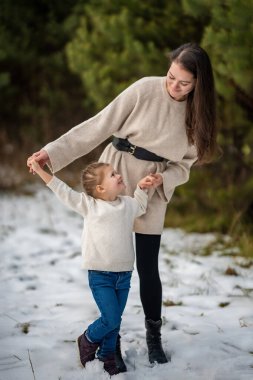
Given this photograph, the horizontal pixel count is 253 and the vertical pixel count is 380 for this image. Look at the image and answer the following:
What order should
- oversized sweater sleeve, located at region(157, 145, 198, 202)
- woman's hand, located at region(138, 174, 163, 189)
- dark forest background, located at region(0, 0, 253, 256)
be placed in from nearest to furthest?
woman's hand, located at region(138, 174, 163, 189), oversized sweater sleeve, located at region(157, 145, 198, 202), dark forest background, located at region(0, 0, 253, 256)

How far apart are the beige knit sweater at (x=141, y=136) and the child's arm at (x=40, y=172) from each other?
0.37 feet

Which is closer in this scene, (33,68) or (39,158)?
(39,158)

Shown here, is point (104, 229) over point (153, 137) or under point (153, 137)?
under

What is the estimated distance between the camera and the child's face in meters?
2.49

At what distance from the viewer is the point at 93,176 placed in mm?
2516

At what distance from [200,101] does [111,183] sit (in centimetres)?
61

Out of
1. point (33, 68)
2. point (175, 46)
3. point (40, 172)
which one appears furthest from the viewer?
point (33, 68)

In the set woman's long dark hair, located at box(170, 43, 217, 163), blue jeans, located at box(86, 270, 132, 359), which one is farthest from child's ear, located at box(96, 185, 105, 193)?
woman's long dark hair, located at box(170, 43, 217, 163)

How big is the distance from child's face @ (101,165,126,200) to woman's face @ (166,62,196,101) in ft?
1.68

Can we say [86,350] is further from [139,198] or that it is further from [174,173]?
[174,173]

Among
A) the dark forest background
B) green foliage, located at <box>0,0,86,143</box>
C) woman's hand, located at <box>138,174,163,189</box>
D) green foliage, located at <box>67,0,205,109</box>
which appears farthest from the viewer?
green foliage, located at <box>0,0,86,143</box>

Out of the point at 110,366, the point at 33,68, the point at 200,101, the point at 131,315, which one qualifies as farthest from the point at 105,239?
the point at 33,68

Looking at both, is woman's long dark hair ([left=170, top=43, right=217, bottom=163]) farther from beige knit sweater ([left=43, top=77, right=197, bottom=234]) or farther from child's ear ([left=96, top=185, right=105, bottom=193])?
child's ear ([left=96, top=185, right=105, bottom=193])

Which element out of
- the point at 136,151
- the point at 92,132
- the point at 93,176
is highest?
the point at 92,132
